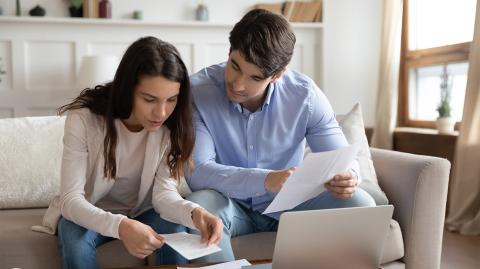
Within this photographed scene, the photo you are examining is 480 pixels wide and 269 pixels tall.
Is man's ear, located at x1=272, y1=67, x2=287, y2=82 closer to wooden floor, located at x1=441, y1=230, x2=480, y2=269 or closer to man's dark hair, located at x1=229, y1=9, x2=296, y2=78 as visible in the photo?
man's dark hair, located at x1=229, y1=9, x2=296, y2=78

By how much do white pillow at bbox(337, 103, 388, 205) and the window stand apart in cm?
178

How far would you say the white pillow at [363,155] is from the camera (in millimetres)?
1921

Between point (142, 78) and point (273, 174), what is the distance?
44cm

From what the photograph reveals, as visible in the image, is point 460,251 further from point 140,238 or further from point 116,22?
point 116,22

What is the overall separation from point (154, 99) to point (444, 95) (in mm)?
2739

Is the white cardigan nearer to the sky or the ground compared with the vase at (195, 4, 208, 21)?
nearer to the ground

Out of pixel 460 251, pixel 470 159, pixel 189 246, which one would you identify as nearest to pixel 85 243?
pixel 189 246

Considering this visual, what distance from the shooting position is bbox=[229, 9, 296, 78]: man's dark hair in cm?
161

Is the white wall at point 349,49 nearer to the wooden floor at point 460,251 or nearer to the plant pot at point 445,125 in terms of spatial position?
the plant pot at point 445,125

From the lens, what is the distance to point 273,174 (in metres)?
1.58

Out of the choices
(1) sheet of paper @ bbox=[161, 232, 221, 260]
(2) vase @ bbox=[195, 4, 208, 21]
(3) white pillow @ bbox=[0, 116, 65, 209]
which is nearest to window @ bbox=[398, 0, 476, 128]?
(2) vase @ bbox=[195, 4, 208, 21]

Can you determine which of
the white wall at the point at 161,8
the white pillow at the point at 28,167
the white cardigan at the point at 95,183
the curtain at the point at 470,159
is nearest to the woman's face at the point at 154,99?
the white cardigan at the point at 95,183

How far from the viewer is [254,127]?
1.82 m

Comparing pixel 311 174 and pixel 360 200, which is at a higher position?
pixel 311 174
